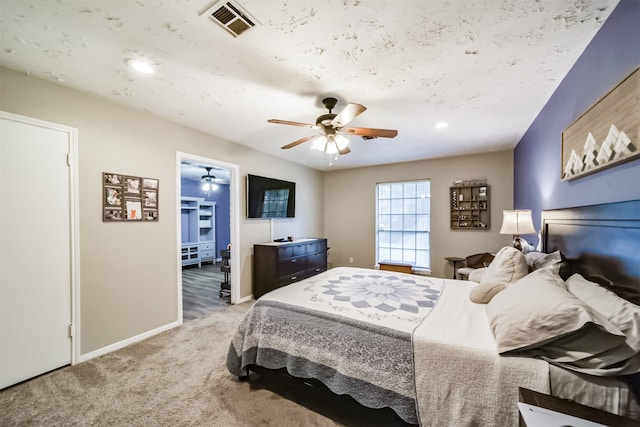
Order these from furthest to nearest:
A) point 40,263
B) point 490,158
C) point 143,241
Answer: point 490,158 → point 143,241 → point 40,263

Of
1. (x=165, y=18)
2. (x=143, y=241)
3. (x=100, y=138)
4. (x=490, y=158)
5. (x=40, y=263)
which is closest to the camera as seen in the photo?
(x=165, y=18)

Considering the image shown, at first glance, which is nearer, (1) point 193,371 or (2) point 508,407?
(2) point 508,407

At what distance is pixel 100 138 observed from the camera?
2469 mm

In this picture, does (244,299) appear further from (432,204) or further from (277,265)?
(432,204)

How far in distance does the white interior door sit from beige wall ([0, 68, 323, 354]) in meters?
0.10

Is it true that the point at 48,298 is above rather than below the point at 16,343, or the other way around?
above

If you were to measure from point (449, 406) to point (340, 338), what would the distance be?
2.21 feet

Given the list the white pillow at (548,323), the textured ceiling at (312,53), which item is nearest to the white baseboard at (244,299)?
the textured ceiling at (312,53)

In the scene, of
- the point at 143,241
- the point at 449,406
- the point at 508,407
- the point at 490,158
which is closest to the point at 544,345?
the point at 508,407

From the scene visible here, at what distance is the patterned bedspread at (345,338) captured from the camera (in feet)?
4.80

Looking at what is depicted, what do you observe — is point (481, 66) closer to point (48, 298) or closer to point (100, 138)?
point (100, 138)

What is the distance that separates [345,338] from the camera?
163cm

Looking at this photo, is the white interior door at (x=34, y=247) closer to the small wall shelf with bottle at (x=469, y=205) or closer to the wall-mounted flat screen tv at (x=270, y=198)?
the wall-mounted flat screen tv at (x=270, y=198)

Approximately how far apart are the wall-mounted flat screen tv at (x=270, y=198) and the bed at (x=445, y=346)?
2.28 m
